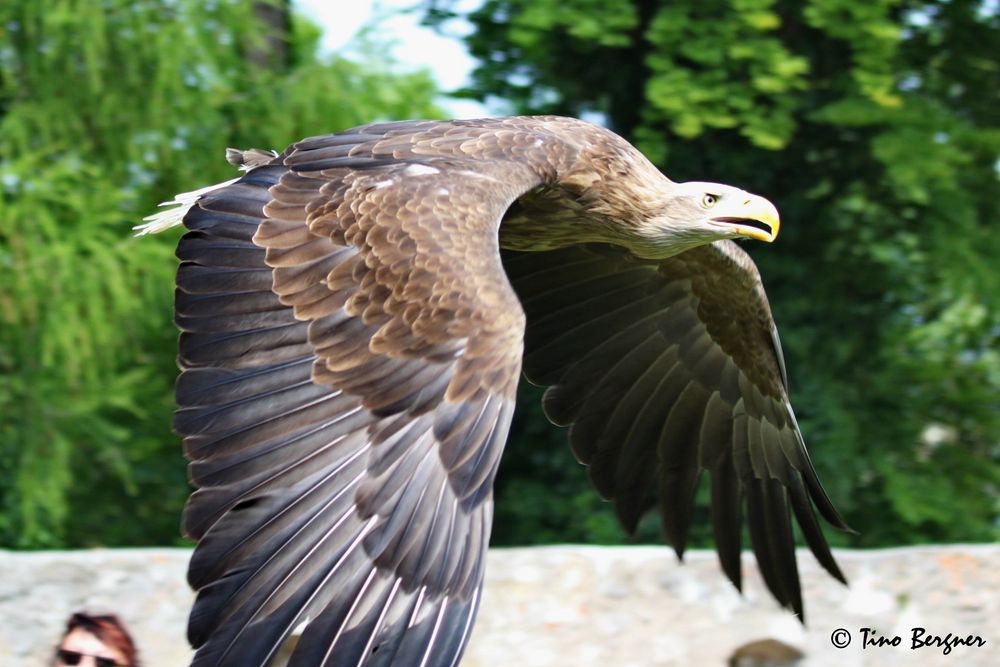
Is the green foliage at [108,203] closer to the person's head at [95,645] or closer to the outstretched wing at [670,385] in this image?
the outstretched wing at [670,385]

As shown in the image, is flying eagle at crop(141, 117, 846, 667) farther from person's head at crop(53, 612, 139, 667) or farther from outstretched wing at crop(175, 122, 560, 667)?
person's head at crop(53, 612, 139, 667)

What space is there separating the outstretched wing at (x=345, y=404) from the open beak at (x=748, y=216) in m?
0.86

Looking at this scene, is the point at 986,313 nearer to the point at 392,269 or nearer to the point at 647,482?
the point at 647,482

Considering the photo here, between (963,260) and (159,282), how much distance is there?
13.7 ft

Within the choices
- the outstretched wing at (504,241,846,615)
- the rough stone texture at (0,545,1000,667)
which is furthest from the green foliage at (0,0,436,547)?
the outstretched wing at (504,241,846,615)

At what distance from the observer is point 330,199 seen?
475cm

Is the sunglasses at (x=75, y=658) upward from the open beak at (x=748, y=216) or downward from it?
downward

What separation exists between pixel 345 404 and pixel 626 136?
4.61 meters

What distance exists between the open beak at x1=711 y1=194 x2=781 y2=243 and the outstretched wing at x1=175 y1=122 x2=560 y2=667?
0.86 m

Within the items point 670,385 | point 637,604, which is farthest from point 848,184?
point 637,604

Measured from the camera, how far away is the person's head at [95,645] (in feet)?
15.4

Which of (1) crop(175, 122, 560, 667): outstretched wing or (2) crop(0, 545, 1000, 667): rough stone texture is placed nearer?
(1) crop(175, 122, 560, 667): outstretched wing

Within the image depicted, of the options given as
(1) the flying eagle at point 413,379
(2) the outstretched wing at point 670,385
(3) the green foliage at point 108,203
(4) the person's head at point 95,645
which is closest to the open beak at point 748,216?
(1) the flying eagle at point 413,379

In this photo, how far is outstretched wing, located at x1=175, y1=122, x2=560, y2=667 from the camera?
4.00 m
